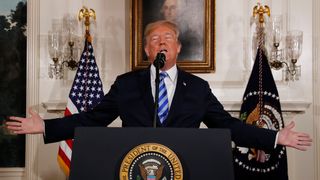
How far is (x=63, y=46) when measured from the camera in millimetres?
4508

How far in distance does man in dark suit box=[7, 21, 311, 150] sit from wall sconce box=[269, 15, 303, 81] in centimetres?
190

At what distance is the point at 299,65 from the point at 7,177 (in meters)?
3.19

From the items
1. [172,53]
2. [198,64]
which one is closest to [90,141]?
[172,53]

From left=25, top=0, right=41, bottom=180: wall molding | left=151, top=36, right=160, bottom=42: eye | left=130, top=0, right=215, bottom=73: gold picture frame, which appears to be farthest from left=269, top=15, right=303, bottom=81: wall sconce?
left=25, top=0, right=41, bottom=180: wall molding

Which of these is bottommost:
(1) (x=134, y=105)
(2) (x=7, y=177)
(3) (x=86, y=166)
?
(2) (x=7, y=177)

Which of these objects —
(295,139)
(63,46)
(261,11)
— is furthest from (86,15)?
(295,139)

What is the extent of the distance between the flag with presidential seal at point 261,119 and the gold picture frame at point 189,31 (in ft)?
1.66

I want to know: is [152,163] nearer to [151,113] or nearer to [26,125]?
[151,113]

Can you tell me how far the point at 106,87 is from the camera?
180 inches

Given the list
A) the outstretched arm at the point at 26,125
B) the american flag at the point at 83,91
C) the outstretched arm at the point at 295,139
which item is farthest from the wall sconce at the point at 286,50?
the outstretched arm at the point at 26,125

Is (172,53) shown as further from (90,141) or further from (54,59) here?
(54,59)

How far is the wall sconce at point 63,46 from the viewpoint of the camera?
14.6 ft

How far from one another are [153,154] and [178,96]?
2.91ft

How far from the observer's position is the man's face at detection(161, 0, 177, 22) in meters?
4.53
